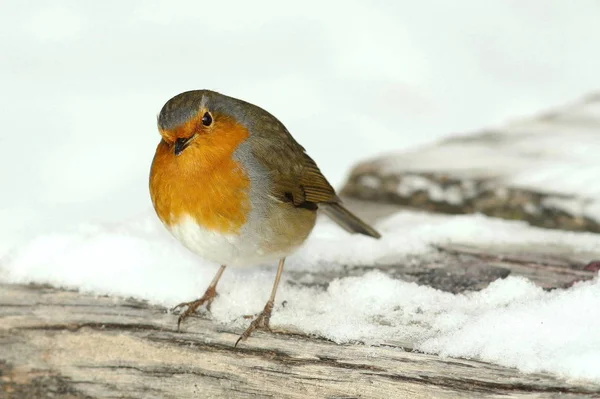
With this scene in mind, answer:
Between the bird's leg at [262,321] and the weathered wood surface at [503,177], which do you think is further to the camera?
the weathered wood surface at [503,177]

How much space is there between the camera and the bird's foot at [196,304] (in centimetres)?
350

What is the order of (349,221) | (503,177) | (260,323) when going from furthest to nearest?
1. (503,177)
2. (349,221)
3. (260,323)

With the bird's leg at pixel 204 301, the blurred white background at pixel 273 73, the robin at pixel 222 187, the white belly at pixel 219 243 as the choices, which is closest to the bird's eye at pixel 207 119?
the robin at pixel 222 187

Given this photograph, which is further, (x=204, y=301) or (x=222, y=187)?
(x=204, y=301)

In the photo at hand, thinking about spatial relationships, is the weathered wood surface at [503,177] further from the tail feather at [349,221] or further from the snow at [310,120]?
the tail feather at [349,221]

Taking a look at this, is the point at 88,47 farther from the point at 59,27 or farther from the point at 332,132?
the point at 332,132

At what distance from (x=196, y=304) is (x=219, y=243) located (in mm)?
284

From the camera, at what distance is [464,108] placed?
9.91 m

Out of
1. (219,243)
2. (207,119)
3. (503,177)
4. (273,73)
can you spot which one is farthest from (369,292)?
(273,73)

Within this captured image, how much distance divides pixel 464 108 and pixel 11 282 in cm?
704

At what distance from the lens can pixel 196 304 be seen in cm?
359

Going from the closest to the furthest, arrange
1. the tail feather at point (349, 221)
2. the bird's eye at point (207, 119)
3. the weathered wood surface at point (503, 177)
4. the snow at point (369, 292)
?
the snow at point (369, 292) → the bird's eye at point (207, 119) → the tail feather at point (349, 221) → the weathered wood surface at point (503, 177)

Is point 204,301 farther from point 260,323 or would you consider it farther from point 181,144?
point 181,144

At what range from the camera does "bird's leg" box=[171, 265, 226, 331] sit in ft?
11.5
